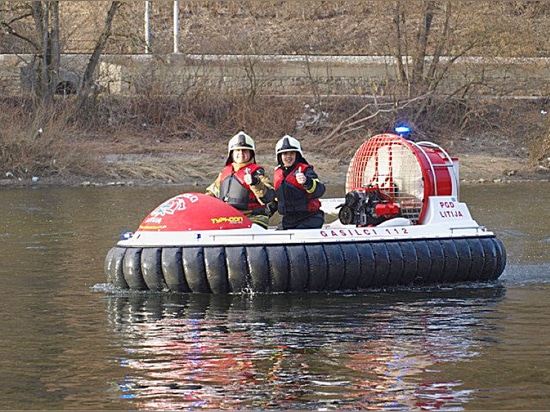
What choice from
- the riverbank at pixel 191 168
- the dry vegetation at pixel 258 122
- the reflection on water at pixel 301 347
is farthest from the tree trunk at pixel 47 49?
the reflection on water at pixel 301 347

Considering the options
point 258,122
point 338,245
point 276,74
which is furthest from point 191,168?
point 338,245

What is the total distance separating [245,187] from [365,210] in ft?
3.66

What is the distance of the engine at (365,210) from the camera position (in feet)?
36.1

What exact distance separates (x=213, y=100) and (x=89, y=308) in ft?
51.1

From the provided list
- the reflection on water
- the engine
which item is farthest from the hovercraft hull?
the engine

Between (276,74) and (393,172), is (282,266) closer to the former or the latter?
(393,172)

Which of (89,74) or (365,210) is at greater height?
(89,74)

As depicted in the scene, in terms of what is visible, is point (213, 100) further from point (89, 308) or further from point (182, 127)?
point (89, 308)

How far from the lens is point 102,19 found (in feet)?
102

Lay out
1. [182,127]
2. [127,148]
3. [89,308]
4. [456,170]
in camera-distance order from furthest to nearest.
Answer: [182,127]
[127,148]
[456,170]
[89,308]

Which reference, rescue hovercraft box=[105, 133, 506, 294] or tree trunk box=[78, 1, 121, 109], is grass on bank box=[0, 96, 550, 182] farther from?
rescue hovercraft box=[105, 133, 506, 294]

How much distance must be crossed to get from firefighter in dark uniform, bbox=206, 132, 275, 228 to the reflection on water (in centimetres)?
91

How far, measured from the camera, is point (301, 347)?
816 centimetres

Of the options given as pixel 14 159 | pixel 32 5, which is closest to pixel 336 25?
pixel 32 5
